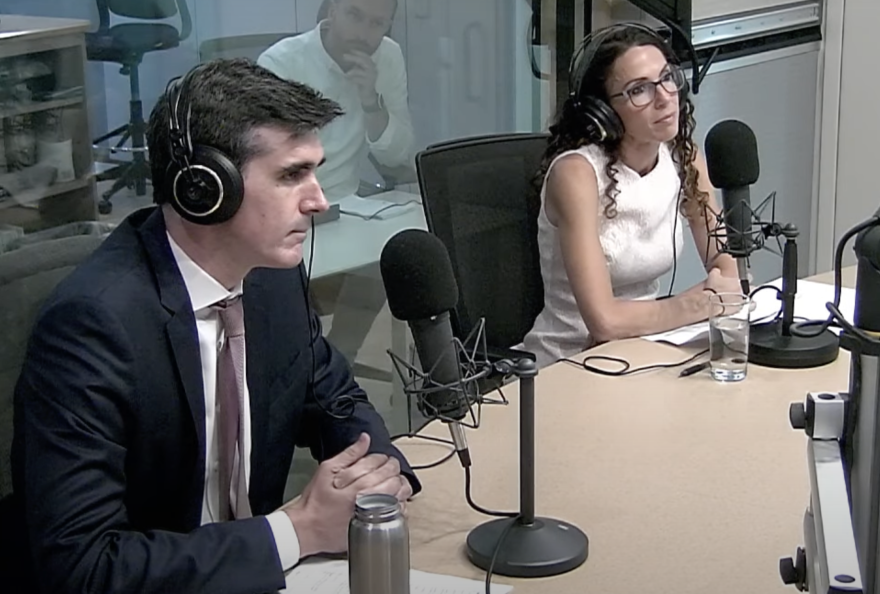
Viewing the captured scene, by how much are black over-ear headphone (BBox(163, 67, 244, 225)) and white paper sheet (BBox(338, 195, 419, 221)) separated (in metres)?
1.52

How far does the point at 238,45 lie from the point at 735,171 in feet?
3.62

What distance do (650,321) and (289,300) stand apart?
0.74 m

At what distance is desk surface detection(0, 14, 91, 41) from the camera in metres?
2.12

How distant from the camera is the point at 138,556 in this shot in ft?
3.92

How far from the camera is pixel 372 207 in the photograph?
2.96 meters

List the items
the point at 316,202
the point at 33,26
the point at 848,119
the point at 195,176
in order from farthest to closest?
the point at 848,119, the point at 33,26, the point at 316,202, the point at 195,176

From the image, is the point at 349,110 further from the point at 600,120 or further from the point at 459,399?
the point at 459,399

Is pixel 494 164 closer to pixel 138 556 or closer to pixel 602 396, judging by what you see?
pixel 602 396

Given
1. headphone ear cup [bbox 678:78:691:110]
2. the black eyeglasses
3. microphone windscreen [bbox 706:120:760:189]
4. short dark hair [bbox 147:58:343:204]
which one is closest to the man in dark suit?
short dark hair [bbox 147:58:343:204]

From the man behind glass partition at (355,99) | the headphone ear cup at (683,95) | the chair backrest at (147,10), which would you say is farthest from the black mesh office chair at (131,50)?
A: the headphone ear cup at (683,95)

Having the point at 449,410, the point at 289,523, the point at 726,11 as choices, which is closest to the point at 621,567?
the point at 449,410

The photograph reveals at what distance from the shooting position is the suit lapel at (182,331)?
134cm

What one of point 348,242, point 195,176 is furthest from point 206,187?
point 348,242

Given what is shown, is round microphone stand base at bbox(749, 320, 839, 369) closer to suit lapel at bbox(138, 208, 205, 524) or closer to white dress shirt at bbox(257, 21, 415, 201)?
suit lapel at bbox(138, 208, 205, 524)
